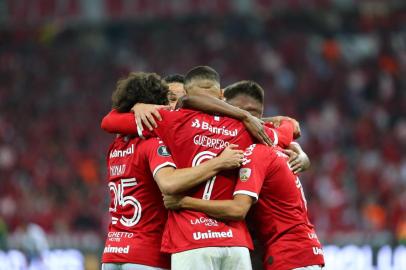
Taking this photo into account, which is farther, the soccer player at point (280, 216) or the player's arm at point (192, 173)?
the soccer player at point (280, 216)

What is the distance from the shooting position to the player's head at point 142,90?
6.09 m

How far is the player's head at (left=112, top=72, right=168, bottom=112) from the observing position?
6.09m

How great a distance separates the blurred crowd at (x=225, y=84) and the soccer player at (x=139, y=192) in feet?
31.9

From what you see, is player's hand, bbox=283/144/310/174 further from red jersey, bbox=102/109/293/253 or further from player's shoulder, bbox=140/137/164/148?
player's shoulder, bbox=140/137/164/148

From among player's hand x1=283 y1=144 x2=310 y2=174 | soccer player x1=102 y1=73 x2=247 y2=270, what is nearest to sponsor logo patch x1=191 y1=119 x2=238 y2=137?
soccer player x1=102 y1=73 x2=247 y2=270

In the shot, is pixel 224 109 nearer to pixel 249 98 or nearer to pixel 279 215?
pixel 249 98

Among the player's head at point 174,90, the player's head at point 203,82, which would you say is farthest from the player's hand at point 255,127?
the player's head at point 174,90

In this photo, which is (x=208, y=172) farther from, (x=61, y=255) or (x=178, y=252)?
(x=61, y=255)

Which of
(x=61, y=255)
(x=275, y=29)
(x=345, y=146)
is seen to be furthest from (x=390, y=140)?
(x=61, y=255)

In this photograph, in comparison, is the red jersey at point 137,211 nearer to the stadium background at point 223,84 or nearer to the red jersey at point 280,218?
the red jersey at point 280,218

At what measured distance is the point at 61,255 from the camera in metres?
12.4

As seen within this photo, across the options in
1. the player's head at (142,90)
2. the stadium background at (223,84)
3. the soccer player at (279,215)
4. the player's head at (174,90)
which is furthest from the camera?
the stadium background at (223,84)

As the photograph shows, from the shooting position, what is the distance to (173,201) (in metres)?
5.69

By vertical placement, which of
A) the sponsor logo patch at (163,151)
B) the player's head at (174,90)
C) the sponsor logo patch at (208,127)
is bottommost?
the sponsor logo patch at (163,151)
